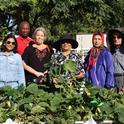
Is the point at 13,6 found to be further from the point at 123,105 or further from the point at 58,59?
the point at 123,105

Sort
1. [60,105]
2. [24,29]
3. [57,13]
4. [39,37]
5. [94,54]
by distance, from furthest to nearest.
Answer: [57,13], [24,29], [39,37], [94,54], [60,105]

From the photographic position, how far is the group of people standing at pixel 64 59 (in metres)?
5.88

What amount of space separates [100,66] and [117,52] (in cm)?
31

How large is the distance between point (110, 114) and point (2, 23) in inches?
560

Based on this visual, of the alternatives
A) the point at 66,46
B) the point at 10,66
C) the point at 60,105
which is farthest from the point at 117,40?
the point at 60,105

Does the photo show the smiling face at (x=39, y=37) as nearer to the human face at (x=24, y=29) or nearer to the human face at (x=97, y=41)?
the human face at (x=24, y=29)

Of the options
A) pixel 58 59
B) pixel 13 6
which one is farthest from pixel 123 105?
pixel 13 6

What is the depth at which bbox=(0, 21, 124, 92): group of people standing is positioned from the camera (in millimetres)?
5879

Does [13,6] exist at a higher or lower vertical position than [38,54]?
higher

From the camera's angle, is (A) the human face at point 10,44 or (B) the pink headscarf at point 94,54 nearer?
(A) the human face at point 10,44

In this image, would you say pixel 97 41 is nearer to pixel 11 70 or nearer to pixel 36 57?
pixel 36 57

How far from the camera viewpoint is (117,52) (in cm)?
638

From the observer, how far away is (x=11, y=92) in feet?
14.5

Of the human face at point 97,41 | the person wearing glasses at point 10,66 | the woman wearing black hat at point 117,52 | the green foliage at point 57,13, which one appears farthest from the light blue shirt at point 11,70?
the green foliage at point 57,13
